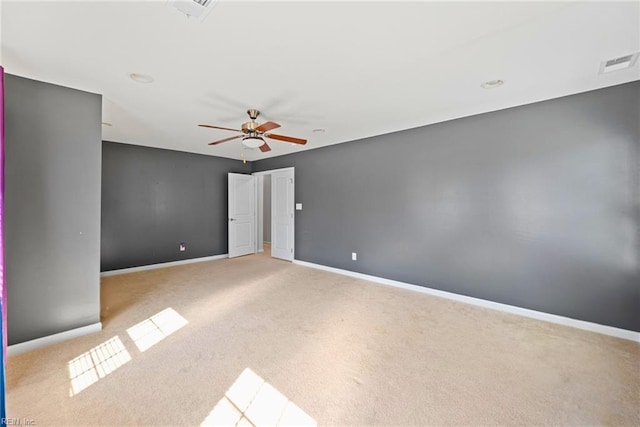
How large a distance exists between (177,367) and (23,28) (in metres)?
2.63

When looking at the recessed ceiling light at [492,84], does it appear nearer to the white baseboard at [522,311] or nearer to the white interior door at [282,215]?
the white baseboard at [522,311]

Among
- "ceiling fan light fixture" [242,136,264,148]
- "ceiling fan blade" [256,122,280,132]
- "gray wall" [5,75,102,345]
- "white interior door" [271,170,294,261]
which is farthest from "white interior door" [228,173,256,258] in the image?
"gray wall" [5,75,102,345]

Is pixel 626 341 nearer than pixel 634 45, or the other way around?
pixel 634 45

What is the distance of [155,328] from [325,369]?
1877mm

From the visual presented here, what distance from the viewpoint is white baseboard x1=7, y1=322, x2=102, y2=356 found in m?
2.39

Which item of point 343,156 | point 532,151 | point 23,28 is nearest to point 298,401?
point 23,28

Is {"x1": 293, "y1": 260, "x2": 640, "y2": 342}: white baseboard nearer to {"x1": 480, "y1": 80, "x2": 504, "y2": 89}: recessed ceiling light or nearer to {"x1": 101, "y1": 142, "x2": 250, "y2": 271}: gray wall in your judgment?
{"x1": 480, "y1": 80, "x2": 504, "y2": 89}: recessed ceiling light

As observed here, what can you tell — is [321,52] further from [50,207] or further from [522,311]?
[522,311]

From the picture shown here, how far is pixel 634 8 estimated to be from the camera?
5.48 feet

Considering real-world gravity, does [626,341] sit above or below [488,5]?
below

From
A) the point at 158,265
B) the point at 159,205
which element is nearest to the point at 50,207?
the point at 159,205

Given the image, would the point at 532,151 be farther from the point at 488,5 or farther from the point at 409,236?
the point at 488,5

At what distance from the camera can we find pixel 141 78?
2535mm

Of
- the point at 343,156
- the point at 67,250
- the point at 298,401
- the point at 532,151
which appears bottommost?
the point at 298,401
